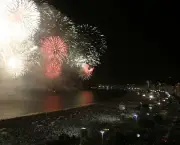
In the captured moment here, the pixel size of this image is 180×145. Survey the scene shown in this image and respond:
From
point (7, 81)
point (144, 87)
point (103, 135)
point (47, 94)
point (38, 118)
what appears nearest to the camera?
point (103, 135)

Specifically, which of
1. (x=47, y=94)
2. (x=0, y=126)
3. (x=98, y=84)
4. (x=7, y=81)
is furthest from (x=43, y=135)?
(x=98, y=84)

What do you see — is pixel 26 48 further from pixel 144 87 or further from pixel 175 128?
pixel 144 87

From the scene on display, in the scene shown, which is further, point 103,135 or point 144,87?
point 144,87

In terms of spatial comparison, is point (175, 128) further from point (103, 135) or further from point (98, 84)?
point (98, 84)

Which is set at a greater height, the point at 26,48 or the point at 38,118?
the point at 26,48

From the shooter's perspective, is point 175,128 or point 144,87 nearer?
point 175,128

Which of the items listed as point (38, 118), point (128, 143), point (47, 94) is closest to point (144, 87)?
point (47, 94)

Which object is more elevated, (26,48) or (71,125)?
(26,48)

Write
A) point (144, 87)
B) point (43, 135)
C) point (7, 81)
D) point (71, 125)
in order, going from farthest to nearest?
→ point (144, 87) < point (7, 81) < point (71, 125) < point (43, 135)

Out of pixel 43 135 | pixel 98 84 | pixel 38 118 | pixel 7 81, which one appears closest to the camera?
pixel 43 135
